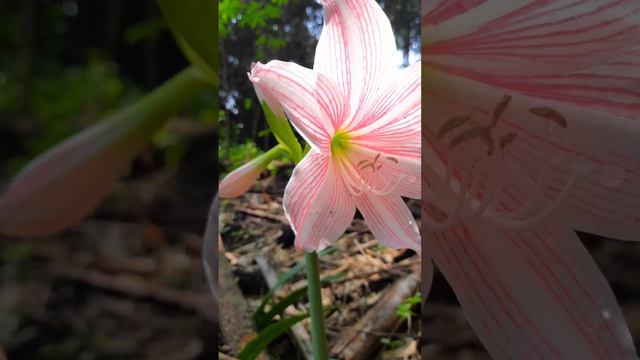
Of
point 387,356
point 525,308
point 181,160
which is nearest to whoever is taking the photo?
point 181,160

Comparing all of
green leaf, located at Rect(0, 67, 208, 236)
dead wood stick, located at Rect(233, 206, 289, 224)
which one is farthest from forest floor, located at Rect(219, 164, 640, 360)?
green leaf, located at Rect(0, 67, 208, 236)

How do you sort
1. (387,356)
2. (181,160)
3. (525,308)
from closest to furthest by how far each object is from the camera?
(181,160) → (525,308) → (387,356)

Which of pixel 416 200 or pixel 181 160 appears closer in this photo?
pixel 181 160

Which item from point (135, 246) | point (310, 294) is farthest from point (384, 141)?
point (135, 246)

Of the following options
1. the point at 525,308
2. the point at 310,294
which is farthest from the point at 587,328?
the point at 310,294

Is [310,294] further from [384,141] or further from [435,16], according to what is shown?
[435,16]

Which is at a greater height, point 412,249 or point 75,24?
point 75,24

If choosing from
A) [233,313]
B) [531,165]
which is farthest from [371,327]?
[531,165]

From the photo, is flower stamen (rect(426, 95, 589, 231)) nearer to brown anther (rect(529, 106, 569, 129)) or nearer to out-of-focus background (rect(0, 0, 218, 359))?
brown anther (rect(529, 106, 569, 129))

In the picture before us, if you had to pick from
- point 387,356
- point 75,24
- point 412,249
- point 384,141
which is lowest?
point 387,356
